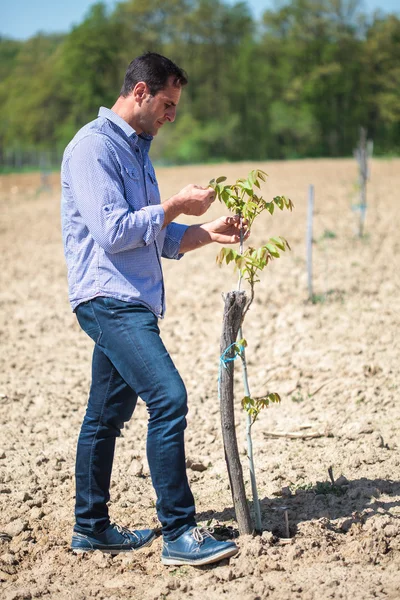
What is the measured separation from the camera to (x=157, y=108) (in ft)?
10.0

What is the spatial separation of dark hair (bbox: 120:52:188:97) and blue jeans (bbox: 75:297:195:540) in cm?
86

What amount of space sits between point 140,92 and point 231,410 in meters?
1.36

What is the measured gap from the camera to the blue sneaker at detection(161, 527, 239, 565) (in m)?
3.06

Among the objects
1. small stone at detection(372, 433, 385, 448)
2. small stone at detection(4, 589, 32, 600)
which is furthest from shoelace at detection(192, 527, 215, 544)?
small stone at detection(372, 433, 385, 448)

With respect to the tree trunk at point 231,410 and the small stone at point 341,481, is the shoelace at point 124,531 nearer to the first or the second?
the tree trunk at point 231,410

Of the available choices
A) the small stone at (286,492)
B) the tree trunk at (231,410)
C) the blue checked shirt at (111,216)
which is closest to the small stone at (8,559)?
the tree trunk at (231,410)

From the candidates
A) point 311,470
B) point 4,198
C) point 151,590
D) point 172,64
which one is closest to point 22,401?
point 311,470

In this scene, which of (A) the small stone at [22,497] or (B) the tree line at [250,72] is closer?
(A) the small stone at [22,497]

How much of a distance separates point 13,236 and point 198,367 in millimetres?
9515

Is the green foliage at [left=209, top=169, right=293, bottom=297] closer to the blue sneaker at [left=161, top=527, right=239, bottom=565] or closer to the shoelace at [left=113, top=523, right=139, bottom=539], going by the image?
the blue sneaker at [left=161, top=527, right=239, bottom=565]

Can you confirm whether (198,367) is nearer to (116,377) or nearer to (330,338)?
(330,338)

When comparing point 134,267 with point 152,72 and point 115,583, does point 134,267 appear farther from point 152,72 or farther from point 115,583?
point 115,583

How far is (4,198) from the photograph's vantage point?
2567 centimetres

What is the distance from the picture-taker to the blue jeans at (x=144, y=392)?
2.94 m
